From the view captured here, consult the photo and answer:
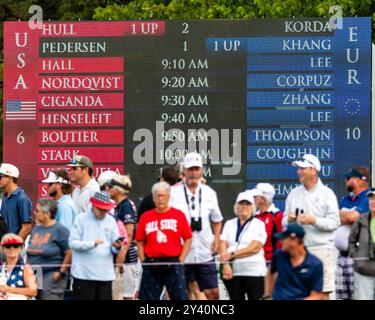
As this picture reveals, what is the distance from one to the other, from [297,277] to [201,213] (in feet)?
8.23

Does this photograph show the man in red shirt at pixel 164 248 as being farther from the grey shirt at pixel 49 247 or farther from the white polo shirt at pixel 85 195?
the white polo shirt at pixel 85 195

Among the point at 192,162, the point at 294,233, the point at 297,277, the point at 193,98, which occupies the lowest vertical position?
the point at 297,277

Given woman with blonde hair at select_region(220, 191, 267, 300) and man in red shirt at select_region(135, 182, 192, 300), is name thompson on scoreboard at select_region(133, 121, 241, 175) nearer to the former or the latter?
woman with blonde hair at select_region(220, 191, 267, 300)

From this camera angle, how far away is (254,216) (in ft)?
51.6

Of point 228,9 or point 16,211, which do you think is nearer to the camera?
point 16,211

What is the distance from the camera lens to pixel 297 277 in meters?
13.5

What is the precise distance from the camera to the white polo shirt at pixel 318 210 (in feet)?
50.2

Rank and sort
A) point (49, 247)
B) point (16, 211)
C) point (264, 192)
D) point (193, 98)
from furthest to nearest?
1. point (193, 98)
2. point (16, 211)
3. point (264, 192)
4. point (49, 247)

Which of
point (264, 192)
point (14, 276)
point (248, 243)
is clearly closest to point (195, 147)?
point (264, 192)

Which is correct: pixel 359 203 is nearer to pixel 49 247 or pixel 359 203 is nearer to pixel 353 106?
pixel 49 247

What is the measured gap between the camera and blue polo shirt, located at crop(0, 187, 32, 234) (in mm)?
17266

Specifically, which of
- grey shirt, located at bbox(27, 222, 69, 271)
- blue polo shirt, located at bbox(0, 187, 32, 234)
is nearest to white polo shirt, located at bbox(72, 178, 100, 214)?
blue polo shirt, located at bbox(0, 187, 32, 234)

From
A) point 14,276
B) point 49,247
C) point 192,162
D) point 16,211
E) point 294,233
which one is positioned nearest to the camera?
point 294,233

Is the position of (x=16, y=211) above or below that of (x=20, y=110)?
below
